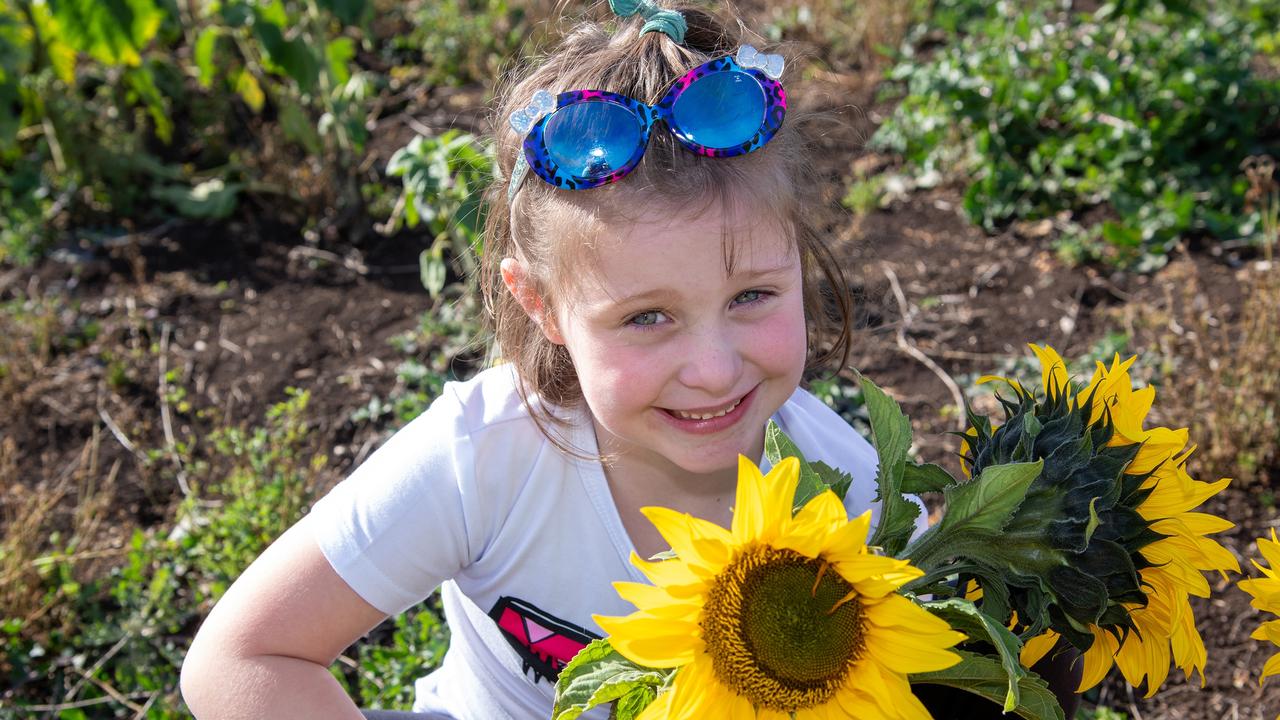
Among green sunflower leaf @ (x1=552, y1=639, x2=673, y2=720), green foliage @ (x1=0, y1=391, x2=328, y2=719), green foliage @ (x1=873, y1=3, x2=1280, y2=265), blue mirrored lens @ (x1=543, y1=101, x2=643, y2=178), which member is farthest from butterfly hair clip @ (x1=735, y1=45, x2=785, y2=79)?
green foliage @ (x1=873, y1=3, x2=1280, y2=265)

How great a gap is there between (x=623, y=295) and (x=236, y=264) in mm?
2810

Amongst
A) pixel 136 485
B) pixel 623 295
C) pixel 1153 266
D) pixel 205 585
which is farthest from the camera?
pixel 1153 266

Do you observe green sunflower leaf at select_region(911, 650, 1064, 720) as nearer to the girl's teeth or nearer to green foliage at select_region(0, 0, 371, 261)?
the girl's teeth

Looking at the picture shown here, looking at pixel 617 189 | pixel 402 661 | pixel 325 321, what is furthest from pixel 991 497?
pixel 325 321

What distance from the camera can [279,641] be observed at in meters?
1.54

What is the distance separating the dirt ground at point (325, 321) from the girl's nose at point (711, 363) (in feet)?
5.17

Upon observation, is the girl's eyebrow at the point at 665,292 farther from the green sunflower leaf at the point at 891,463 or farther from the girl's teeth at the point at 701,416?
the green sunflower leaf at the point at 891,463

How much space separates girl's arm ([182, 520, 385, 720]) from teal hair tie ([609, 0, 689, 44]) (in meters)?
0.79

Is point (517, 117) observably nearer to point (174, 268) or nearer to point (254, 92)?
point (174, 268)

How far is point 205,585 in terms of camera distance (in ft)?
8.74

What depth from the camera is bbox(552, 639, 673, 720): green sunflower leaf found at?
1.14 metres

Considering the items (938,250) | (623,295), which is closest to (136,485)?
(623,295)

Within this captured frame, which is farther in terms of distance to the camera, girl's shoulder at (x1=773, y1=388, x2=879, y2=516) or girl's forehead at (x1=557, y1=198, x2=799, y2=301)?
girl's shoulder at (x1=773, y1=388, x2=879, y2=516)

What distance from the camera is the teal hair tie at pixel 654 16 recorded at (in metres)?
1.54
